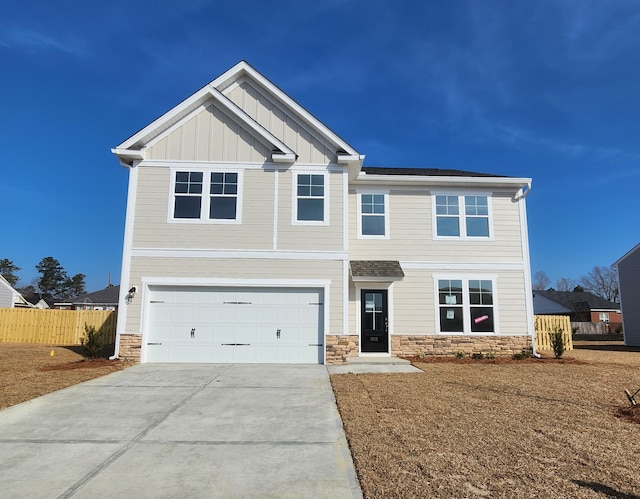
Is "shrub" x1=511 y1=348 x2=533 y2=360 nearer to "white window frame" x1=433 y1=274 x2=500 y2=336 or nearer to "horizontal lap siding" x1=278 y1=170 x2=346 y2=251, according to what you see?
"white window frame" x1=433 y1=274 x2=500 y2=336

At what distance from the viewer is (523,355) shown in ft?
45.2

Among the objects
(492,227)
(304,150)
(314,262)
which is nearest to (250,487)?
(314,262)

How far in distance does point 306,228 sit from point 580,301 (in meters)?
43.0

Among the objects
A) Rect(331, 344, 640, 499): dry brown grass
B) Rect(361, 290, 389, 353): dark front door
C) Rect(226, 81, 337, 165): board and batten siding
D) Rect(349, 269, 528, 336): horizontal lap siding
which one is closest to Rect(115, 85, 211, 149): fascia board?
Rect(226, 81, 337, 165): board and batten siding

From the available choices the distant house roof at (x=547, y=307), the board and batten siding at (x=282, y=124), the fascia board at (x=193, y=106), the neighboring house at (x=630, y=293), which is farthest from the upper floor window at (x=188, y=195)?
the distant house roof at (x=547, y=307)

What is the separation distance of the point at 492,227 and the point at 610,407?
8.57m

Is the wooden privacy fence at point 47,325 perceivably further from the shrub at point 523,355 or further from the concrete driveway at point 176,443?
the shrub at point 523,355

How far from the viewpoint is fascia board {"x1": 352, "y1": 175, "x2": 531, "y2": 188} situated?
1444 cm

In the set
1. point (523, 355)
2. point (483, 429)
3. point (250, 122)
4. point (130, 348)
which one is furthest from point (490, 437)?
point (250, 122)

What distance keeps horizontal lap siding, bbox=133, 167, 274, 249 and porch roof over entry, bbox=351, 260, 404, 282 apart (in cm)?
297

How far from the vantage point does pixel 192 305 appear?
1224 cm

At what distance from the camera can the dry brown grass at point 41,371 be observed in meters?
7.84

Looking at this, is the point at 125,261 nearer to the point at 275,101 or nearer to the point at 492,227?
the point at 275,101

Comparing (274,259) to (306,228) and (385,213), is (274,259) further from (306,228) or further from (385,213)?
(385,213)
